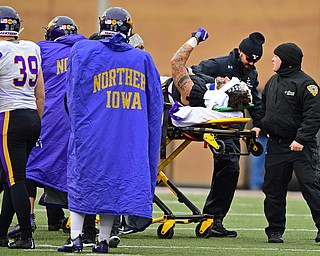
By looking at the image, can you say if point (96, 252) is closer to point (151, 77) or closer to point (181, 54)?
point (151, 77)

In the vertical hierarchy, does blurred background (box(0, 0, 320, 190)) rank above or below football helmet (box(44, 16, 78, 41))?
below

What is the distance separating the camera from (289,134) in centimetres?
1114

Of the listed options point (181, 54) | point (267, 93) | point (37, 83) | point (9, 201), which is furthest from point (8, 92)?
point (267, 93)

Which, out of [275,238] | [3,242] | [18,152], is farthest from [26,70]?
[275,238]

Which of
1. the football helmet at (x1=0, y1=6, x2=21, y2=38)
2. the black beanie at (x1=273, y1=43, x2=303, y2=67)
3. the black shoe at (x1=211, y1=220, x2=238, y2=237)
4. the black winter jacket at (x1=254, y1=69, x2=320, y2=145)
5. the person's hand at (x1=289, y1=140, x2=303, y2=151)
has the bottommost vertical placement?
the black shoe at (x1=211, y1=220, x2=238, y2=237)

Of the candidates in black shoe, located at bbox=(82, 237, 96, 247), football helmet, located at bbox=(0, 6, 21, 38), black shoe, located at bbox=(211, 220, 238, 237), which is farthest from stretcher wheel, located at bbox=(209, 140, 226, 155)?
football helmet, located at bbox=(0, 6, 21, 38)

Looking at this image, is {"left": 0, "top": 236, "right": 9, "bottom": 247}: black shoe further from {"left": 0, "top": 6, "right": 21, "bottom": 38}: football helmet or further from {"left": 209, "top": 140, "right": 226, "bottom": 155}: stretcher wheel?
{"left": 209, "top": 140, "right": 226, "bottom": 155}: stretcher wheel

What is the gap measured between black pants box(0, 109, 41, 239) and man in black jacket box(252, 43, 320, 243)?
2.77 m

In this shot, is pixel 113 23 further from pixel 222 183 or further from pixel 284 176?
pixel 222 183

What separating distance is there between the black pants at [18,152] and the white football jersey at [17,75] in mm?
81

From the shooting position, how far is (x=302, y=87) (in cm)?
1105

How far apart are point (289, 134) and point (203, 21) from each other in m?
16.9

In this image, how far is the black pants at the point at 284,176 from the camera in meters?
11.1

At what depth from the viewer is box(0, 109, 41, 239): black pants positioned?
944 cm
